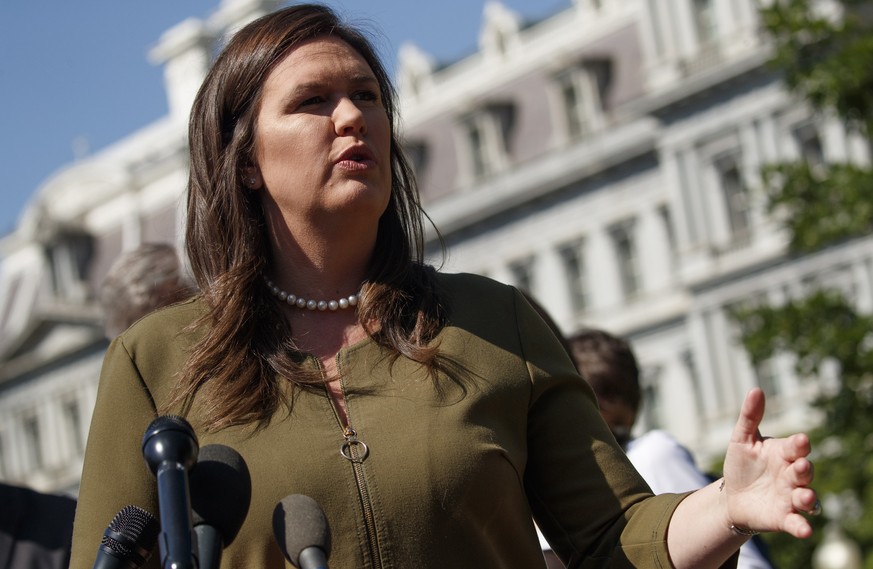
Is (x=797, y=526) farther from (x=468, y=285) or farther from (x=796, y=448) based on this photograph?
(x=468, y=285)

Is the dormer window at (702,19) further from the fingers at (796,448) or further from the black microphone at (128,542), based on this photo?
the black microphone at (128,542)

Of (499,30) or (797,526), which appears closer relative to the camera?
(797,526)

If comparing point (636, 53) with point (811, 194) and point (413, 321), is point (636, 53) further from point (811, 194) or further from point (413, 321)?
point (413, 321)

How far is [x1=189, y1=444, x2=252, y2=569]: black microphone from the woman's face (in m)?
0.68

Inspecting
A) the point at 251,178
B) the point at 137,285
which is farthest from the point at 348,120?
the point at 137,285

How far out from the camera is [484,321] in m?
3.38

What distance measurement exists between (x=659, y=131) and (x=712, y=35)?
2.19 metres

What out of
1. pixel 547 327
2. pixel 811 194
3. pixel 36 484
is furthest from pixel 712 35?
pixel 547 327

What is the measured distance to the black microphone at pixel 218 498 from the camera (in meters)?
2.72

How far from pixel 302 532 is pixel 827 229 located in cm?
1446

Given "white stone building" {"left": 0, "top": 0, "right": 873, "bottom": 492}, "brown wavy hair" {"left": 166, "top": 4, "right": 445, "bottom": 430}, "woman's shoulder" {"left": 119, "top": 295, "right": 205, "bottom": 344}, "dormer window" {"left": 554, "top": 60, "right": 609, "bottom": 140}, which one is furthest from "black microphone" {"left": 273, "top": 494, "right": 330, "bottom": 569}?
"dormer window" {"left": 554, "top": 60, "right": 609, "bottom": 140}

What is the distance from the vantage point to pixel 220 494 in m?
2.76

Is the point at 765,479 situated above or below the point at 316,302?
below

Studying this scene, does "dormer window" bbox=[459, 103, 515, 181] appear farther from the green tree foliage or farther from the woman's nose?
the woman's nose
